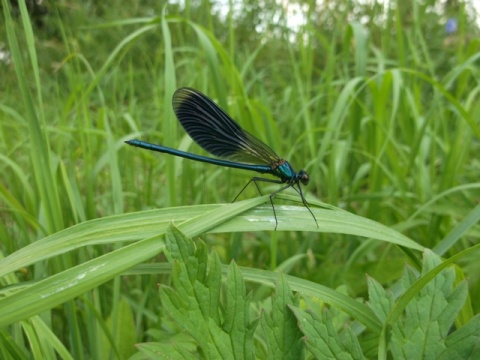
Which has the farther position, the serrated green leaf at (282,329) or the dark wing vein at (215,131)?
the dark wing vein at (215,131)

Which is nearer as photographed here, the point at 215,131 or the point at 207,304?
the point at 207,304

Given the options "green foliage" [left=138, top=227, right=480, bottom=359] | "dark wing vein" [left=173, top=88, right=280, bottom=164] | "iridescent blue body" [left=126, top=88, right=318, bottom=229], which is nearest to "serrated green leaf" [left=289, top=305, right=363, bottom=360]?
"green foliage" [left=138, top=227, right=480, bottom=359]

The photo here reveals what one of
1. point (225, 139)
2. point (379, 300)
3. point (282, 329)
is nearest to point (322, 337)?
point (282, 329)

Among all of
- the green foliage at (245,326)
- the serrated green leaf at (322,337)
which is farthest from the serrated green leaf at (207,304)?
the serrated green leaf at (322,337)

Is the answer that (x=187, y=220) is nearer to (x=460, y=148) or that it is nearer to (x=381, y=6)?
(x=460, y=148)

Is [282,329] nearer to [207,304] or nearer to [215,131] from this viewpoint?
[207,304]

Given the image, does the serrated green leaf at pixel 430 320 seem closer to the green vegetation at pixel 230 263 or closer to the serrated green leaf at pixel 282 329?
the green vegetation at pixel 230 263
